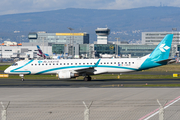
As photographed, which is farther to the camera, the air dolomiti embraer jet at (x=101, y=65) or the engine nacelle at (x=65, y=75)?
the air dolomiti embraer jet at (x=101, y=65)

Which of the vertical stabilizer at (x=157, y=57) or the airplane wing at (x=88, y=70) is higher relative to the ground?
the vertical stabilizer at (x=157, y=57)

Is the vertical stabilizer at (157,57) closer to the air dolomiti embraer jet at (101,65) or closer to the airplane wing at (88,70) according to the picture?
the air dolomiti embraer jet at (101,65)

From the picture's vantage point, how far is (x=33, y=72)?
162ft

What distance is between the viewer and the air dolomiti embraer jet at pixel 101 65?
47344 mm
